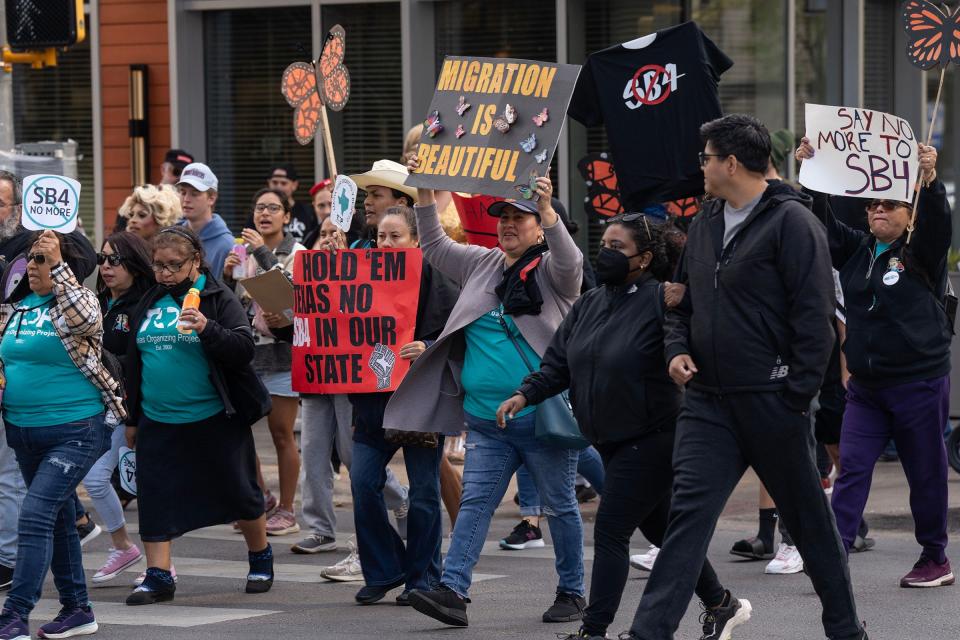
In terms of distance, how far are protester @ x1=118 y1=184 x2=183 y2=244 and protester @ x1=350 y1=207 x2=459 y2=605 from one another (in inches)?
107

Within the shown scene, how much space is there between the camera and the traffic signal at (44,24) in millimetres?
11023

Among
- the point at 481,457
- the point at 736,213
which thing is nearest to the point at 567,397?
the point at 481,457

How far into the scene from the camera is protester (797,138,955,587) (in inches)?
293

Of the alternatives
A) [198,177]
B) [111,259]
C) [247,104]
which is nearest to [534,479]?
[111,259]

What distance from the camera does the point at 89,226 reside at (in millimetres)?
16031

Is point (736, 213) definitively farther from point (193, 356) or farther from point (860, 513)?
point (193, 356)

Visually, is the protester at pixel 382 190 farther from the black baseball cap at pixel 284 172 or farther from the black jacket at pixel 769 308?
the black baseball cap at pixel 284 172

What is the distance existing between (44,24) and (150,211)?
1.99 m

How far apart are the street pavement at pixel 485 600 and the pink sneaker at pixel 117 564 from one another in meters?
0.06

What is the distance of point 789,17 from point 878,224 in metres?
Result: 6.78

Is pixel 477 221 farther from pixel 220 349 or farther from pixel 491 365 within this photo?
pixel 220 349

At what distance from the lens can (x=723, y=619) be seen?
638 centimetres

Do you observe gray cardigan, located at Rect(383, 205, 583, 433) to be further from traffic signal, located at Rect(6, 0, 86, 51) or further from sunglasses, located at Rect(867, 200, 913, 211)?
traffic signal, located at Rect(6, 0, 86, 51)

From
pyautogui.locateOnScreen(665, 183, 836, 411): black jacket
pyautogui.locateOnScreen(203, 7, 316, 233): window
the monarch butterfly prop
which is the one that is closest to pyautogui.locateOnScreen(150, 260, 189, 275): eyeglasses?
pyautogui.locateOnScreen(665, 183, 836, 411): black jacket
